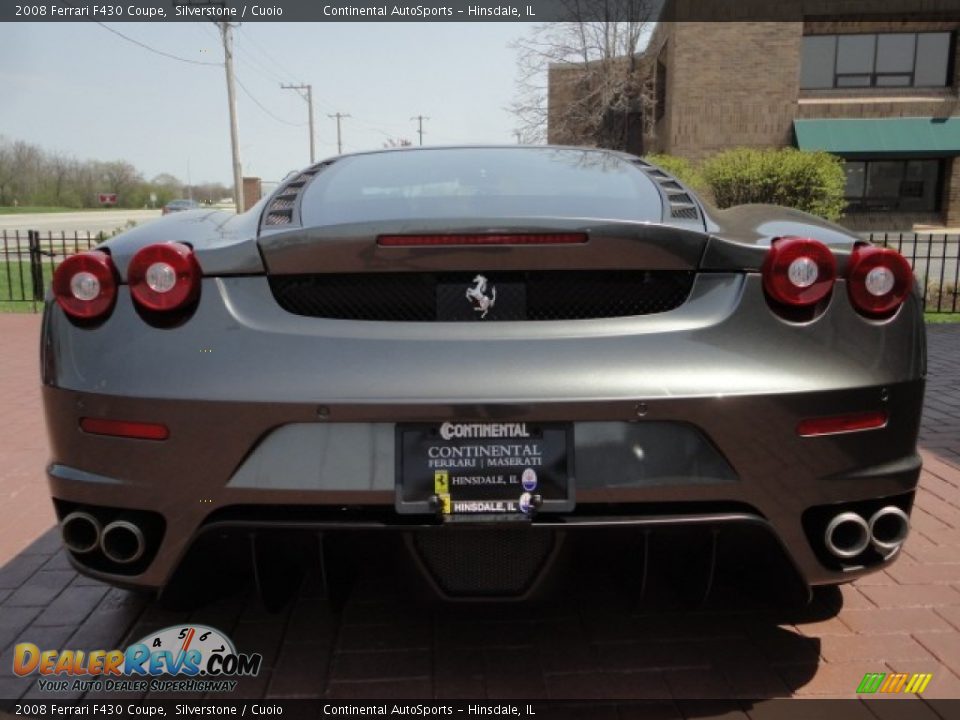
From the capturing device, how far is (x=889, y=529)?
209 centimetres

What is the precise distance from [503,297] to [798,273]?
2.36 ft

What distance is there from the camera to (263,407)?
188 cm

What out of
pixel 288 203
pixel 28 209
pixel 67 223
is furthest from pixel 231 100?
pixel 28 209

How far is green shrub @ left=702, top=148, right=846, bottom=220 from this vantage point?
56.0 ft

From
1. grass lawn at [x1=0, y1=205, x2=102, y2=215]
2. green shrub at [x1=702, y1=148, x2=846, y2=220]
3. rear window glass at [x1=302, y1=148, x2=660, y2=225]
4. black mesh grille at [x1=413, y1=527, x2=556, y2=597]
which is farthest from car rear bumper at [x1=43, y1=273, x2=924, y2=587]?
grass lawn at [x1=0, y1=205, x2=102, y2=215]

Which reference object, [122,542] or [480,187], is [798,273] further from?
[122,542]

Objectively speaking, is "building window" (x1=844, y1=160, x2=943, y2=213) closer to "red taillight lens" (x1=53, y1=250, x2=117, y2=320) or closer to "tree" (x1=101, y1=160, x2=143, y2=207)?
"red taillight lens" (x1=53, y1=250, x2=117, y2=320)

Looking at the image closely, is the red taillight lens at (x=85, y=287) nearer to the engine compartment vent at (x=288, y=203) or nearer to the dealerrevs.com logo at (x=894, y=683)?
the engine compartment vent at (x=288, y=203)

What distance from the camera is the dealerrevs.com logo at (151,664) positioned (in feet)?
7.50

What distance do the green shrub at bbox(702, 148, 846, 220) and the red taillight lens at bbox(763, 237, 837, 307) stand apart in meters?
16.0

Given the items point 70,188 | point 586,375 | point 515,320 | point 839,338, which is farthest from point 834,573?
point 70,188

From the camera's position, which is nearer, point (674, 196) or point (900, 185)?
point (674, 196)

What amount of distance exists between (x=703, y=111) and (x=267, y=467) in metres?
32.1

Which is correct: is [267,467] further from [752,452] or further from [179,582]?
[752,452]
